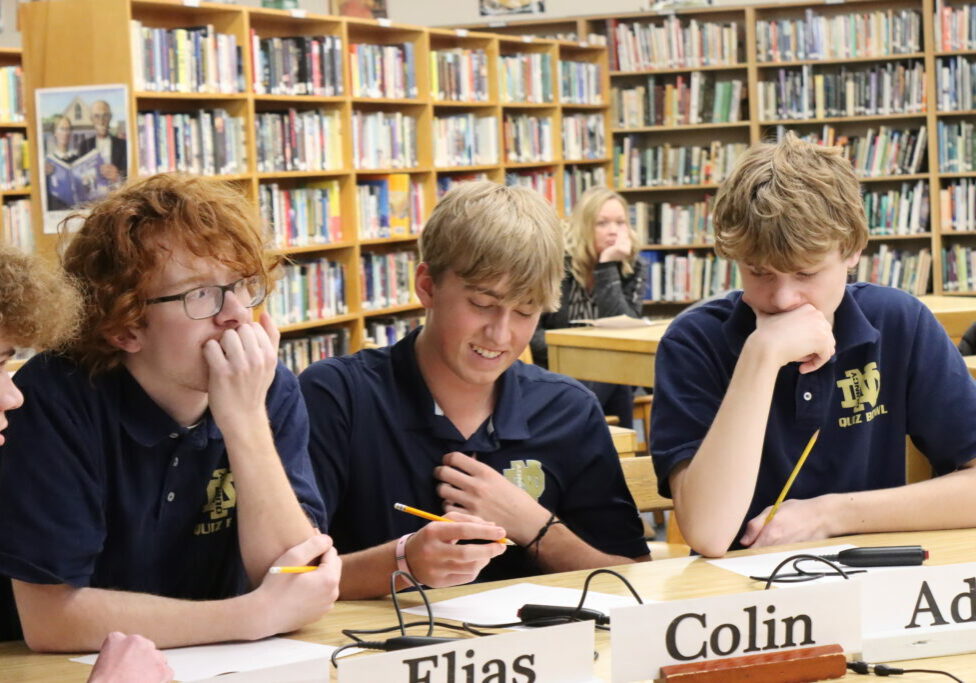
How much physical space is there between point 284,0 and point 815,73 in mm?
3847

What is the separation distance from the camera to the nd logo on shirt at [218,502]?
5.21ft

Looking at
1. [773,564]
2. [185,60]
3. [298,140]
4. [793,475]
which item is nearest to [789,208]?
[793,475]

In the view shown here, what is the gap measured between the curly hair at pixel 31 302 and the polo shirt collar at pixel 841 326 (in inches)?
38.3

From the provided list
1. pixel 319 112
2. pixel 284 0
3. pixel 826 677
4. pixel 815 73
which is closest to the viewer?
pixel 826 677

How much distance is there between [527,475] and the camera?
6.23ft

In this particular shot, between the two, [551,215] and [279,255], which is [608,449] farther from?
[279,255]

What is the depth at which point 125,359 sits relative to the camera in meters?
1.54

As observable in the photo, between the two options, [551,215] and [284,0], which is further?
[284,0]

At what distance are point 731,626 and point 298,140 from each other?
4.58 metres

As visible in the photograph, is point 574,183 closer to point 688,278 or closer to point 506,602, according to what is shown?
point 688,278

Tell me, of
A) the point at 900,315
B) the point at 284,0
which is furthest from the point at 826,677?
the point at 284,0

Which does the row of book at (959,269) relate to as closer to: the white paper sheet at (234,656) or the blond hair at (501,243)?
the blond hair at (501,243)

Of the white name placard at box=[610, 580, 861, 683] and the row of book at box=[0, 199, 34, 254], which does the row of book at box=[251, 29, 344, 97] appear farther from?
the white name placard at box=[610, 580, 861, 683]

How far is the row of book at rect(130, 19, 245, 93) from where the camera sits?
4727 millimetres
